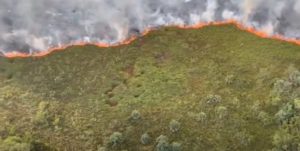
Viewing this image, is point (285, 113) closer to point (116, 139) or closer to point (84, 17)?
point (116, 139)

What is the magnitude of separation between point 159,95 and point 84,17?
17.5 meters

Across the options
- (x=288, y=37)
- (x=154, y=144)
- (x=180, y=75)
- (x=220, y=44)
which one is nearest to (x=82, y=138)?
(x=154, y=144)

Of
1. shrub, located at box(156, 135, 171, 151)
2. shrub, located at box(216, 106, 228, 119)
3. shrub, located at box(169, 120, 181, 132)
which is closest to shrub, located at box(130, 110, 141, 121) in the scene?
shrub, located at box(169, 120, 181, 132)

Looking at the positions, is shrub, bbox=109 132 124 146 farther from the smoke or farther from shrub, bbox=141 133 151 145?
the smoke

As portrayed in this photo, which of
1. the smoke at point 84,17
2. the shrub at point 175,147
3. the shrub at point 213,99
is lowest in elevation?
the shrub at point 175,147

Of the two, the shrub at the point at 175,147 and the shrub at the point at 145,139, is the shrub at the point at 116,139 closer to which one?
the shrub at the point at 145,139

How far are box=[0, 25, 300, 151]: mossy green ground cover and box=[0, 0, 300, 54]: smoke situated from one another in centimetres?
205

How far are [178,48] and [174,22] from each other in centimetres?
435

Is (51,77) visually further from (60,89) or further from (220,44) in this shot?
(220,44)

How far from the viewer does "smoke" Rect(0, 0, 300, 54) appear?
12681 cm

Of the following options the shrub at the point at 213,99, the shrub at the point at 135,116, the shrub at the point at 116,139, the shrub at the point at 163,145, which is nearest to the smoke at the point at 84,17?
the shrub at the point at 213,99

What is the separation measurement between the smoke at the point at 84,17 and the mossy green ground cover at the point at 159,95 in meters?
2.05

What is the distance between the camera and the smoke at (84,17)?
126812mm

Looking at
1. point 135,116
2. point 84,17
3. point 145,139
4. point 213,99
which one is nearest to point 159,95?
point 135,116
